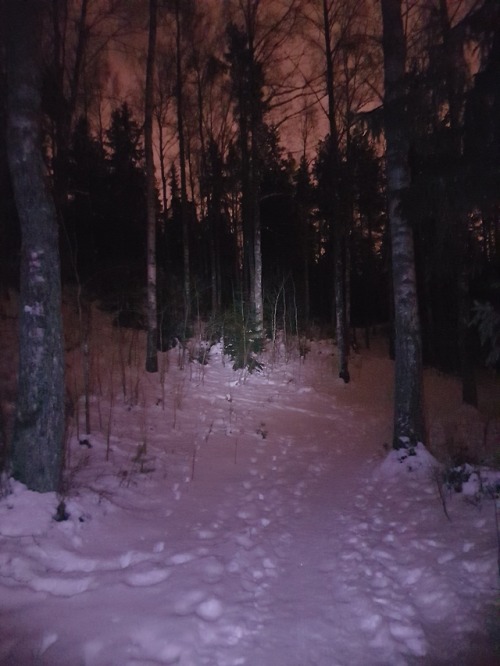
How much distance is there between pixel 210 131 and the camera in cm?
2159

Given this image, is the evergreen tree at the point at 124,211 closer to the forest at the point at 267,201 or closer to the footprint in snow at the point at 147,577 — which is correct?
the forest at the point at 267,201

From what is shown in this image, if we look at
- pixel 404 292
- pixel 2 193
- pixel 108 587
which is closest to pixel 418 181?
pixel 404 292

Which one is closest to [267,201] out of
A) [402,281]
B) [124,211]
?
[124,211]

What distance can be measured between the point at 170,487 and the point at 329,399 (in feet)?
25.4

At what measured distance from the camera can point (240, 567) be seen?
4117 millimetres

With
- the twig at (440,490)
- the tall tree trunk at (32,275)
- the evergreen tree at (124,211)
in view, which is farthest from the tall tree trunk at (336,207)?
the tall tree trunk at (32,275)

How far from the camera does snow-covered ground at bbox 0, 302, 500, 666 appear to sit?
3074 millimetres

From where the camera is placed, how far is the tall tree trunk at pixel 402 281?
719 cm

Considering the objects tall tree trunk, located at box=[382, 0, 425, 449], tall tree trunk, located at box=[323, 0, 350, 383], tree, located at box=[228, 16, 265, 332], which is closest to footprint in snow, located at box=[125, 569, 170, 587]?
tall tree trunk, located at box=[382, 0, 425, 449]

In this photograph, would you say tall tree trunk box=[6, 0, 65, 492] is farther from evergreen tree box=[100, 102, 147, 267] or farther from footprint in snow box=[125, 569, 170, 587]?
evergreen tree box=[100, 102, 147, 267]

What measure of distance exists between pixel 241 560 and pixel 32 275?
11.6 feet

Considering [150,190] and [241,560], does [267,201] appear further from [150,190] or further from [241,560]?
[241,560]

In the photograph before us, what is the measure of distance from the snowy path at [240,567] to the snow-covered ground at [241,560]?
0.01 metres

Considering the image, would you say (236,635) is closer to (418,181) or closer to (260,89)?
(418,181)
